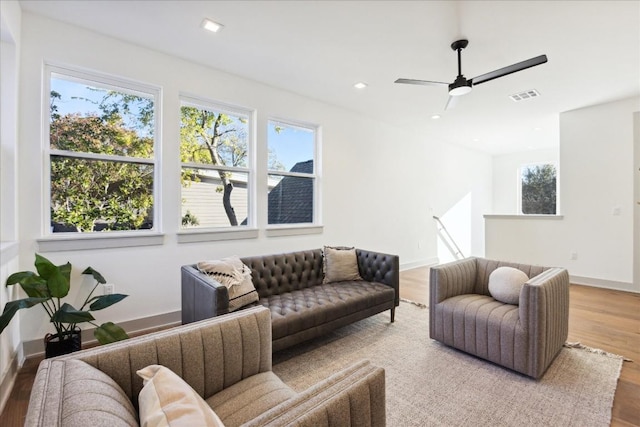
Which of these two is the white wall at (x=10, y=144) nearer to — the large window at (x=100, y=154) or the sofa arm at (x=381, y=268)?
the large window at (x=100, y=154)

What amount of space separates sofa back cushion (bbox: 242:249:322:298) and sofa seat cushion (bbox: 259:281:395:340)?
9 centimetres

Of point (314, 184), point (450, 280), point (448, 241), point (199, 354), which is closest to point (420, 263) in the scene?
point (448, 241)

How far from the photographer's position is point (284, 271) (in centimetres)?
305

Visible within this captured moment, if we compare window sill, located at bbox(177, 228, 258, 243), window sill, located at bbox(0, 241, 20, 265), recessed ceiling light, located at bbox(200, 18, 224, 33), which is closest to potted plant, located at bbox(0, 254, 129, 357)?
window sill, located at bbox(0, 241, 20, 265)

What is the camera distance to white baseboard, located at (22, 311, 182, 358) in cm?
250

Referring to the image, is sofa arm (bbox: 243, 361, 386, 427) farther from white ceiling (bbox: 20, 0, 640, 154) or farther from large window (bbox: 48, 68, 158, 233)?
large window (bbox: 48, 68, 158, 233)

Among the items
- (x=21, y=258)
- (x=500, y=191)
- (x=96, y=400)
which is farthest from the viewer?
(x=500, y=191)

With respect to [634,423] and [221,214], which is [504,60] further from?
[221,214]

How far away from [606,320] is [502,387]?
2221mm

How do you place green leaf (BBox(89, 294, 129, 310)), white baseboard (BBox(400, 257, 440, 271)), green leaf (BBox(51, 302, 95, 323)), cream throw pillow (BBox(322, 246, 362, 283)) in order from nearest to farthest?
green leaf (BBox(51, 302, 95, 323))
green leaf (BBox(89, 294, 129, 310))
cream throw pillow (BBox(322, 246, 362, 283))
white baseboard (BBox(400, 257, 440, 271))

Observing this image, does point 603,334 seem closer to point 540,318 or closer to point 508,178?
point 540,318

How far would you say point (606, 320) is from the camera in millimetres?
3275

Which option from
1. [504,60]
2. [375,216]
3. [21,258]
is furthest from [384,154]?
[21,258]

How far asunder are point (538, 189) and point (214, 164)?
8.30 metres
